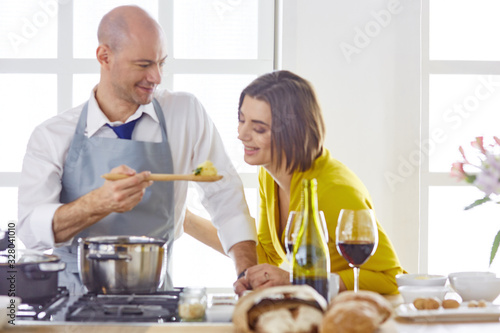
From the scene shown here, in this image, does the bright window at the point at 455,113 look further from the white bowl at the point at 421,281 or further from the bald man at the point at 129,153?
the white bowl at the point at 421,281

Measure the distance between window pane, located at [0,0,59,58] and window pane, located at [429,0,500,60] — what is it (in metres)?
2.08

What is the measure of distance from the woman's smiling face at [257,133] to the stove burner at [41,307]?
90 centimetres

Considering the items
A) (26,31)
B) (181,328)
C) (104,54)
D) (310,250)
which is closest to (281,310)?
(181,328)

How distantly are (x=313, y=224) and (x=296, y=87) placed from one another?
88cm

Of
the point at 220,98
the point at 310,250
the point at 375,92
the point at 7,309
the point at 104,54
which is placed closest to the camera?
the point at 7,309

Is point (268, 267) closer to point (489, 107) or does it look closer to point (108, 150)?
point (108, 150)

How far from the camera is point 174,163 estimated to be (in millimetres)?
2424

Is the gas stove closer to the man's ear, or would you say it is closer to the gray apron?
the gray apron

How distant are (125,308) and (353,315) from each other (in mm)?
527

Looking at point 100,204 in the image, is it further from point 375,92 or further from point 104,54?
point 375,92

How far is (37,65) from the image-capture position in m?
3.27

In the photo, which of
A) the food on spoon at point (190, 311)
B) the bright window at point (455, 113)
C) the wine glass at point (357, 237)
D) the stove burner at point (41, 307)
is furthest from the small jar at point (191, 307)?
the bright window at point (455, 113)

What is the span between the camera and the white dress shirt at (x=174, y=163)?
6.97 feet

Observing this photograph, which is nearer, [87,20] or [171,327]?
[171,327]
